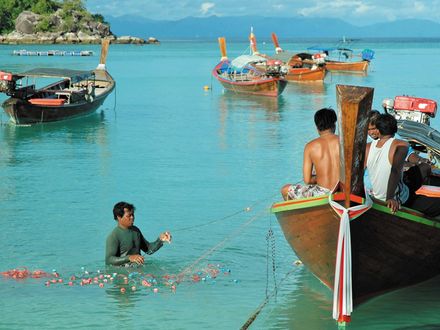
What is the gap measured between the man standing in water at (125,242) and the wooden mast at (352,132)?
2514 mm

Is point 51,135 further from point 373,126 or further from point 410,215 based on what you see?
point 410,215

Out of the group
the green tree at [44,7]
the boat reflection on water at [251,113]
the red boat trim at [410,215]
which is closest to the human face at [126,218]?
the red boat trim at [410,215]

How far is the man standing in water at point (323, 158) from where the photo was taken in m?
7.61

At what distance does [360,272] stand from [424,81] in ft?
130

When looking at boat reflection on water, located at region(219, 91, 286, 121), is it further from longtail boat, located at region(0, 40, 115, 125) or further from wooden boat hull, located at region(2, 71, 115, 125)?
wooden boat hull, located at region(2, 71, 115, 125)

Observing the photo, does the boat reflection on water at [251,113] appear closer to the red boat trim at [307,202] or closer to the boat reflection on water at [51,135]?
the boat reflection on water at [51,135]

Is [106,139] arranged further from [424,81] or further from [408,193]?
[424,81]

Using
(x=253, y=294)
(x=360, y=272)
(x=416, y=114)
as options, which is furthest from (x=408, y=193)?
(x=416, y=114)

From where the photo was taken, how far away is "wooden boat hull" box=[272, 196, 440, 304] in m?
7.25

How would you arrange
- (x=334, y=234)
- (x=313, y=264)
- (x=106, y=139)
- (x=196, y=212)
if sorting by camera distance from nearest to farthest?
(x=334, y=234), (x=313, y=264), (x=196, y=212), (x=106, y=139)

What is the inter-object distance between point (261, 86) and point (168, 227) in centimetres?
2374

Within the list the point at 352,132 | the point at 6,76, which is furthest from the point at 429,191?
the point at 6,76

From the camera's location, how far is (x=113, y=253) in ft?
29.6

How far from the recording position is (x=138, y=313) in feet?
27.5
